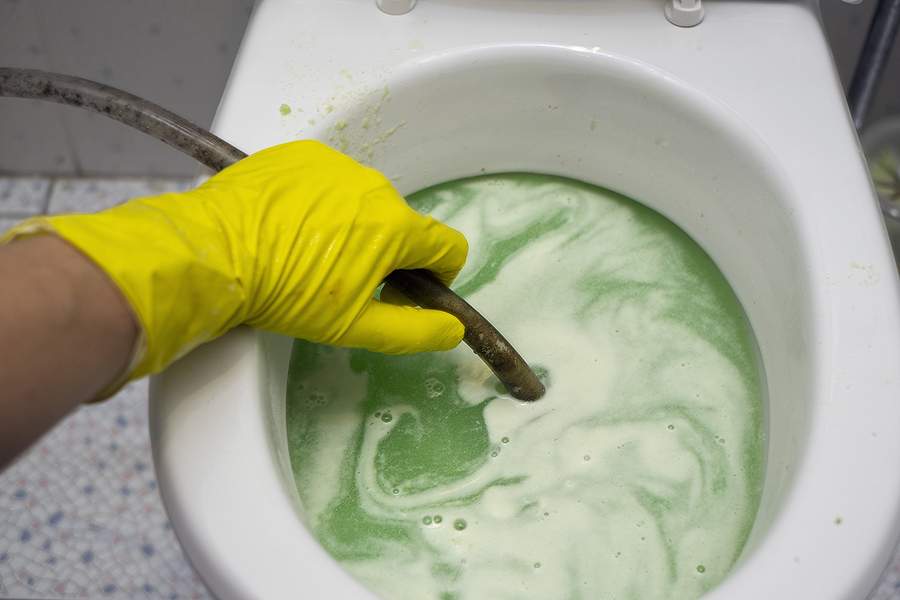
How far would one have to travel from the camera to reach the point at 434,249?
2.34ft

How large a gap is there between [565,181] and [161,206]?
1.83 feet

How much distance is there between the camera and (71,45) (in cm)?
122

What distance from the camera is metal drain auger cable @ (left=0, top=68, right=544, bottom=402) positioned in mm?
710

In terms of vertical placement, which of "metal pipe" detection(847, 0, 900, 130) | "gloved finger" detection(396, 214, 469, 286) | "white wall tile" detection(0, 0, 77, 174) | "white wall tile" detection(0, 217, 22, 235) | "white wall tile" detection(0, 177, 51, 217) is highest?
"metal pipe" detection(847, 0, 900, 130)

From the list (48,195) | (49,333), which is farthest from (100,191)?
(49,333)

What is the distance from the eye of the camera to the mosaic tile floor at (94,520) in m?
1.11

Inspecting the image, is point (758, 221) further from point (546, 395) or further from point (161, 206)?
point (161, 206)

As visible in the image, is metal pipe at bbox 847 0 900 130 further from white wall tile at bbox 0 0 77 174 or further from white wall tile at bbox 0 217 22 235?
white wall tile at bbox 0 217 22 235

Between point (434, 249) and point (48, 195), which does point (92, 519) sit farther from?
point (434, 249)

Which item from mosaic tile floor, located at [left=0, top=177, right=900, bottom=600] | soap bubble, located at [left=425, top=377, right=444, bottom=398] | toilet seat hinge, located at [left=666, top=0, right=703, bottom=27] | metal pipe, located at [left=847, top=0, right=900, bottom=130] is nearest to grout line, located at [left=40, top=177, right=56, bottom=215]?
mosaic tile floor, located at [left=0, top=177, right=900, bottom=600]

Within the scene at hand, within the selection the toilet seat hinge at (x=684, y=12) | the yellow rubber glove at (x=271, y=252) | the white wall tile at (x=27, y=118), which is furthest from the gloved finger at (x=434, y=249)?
the white wall tile at (x=27, y=118)

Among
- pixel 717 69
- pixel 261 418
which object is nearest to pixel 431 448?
pixel 261 418

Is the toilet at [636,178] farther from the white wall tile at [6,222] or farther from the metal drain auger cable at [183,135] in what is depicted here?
the white wall tile at [6,222]

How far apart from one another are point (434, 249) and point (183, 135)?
27cm
